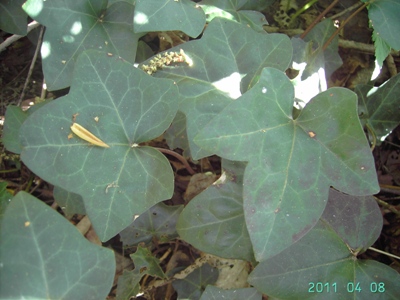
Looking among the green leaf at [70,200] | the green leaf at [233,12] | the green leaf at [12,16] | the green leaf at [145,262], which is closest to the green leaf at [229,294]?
the green leaf at [145,262]

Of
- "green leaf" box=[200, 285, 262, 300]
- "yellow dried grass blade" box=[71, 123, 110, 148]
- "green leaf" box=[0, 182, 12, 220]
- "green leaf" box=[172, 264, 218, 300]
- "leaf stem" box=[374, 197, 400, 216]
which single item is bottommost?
"green leaf" box=[172, 264, 218, 300]

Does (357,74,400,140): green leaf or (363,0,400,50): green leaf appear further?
(357,74,400,140): green leaf

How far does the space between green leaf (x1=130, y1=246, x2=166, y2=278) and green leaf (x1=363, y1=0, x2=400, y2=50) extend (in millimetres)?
1074

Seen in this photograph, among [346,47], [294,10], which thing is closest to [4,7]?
[294,10]

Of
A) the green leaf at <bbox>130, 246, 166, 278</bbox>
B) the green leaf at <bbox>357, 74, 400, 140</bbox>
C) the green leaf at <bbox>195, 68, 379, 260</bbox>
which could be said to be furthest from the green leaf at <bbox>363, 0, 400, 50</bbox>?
the green leaf at <bbox>130, 246, 166, 278</bbox>

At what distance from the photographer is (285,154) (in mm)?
957

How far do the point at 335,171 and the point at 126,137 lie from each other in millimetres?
577

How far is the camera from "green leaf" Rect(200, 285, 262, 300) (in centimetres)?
109

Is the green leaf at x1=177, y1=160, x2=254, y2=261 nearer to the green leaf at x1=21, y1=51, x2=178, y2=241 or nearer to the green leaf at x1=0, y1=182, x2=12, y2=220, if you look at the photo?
the green leaf at x1=21, y1=51, x2=178, y2=241

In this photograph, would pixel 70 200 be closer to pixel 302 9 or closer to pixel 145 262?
pixel 145 262

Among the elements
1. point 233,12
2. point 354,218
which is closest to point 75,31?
point 233,12

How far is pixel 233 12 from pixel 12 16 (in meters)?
0.78

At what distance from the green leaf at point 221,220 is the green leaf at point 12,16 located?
87cm

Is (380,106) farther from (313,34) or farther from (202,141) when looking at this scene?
(202,141)
